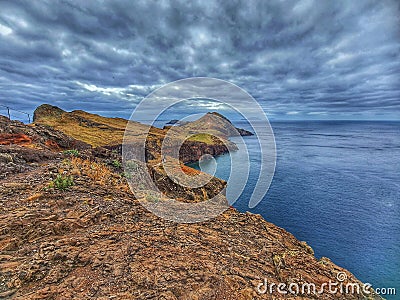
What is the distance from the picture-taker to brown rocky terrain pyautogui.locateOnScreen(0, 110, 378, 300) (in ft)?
13.9

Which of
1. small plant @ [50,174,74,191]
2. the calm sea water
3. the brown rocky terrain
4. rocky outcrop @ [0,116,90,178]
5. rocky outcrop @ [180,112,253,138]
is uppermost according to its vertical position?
rocky outcrop @ [180,112,253,138]

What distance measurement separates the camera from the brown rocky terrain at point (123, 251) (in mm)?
4230

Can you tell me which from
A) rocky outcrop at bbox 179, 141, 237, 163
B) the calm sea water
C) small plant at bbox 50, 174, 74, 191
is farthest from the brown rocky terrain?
rocky outcrop at bbox 179, 141, 237, 163

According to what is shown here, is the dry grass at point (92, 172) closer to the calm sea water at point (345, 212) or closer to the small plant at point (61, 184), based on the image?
the small plant at point (61, 184)

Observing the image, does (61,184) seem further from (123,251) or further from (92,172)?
(123,251)

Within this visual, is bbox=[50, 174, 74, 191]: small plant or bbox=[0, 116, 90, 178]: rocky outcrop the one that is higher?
bbox=[0, 116, 90, 178]: rocky outcrop

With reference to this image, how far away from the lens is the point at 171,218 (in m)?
7.47

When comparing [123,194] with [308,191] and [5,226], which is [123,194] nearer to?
[5,226]

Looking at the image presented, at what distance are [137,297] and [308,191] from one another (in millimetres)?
41382

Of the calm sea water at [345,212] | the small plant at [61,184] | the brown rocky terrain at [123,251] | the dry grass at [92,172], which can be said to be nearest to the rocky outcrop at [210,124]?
the calm sea water at [345,212]

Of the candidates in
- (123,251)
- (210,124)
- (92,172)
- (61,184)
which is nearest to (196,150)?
(210,124)

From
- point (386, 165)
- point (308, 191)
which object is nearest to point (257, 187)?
point (308, 191)

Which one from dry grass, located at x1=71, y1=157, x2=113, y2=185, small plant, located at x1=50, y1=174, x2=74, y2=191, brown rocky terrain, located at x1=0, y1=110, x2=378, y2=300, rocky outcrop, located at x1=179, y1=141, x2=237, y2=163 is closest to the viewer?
brown rocky terrain, located at x1=0, y1=110, x2=378, y2=300

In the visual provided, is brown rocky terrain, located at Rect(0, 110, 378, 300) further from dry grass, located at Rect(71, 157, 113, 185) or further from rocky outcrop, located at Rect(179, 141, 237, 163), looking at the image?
rocky outcrop, located at Rect(179, 141, 237, 163)
